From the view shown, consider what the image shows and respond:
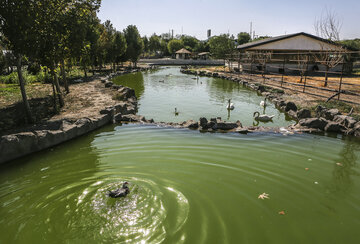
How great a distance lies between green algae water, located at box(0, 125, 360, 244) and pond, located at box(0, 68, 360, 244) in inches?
0.8

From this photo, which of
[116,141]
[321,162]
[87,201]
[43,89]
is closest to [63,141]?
[116,141]

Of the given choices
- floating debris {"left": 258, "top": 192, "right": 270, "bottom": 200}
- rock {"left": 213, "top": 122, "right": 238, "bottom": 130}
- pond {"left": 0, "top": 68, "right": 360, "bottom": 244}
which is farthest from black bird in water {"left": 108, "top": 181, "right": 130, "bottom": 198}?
rock {"left": 213, "top": 122, "right": 238, "bottom": 130}

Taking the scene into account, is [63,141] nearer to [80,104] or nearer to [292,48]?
[80,104]

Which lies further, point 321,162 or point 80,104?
point 80,104

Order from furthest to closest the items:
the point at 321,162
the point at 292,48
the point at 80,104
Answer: the point at 292,48 < the point at 80,104 < the point at 321,162

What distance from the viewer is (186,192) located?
4840 millimetres

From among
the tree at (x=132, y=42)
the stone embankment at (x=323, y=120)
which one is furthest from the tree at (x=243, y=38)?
the stone embankment at (x=323, y=120)

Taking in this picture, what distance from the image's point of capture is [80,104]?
40.4 ft

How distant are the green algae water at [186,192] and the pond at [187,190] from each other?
0.07ft

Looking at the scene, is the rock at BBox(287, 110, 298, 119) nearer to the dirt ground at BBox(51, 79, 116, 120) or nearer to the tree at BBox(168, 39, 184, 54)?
the dirt ground at BBox(51, 79, 116, 120)

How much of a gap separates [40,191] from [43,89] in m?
13.0

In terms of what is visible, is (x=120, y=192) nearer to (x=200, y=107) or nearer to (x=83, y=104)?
(x=83, y=104)

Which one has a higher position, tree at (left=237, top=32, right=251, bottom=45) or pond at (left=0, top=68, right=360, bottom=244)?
tree at (left=237, top=32, right=251, bottom=45)

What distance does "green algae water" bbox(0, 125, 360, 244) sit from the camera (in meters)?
3.79
